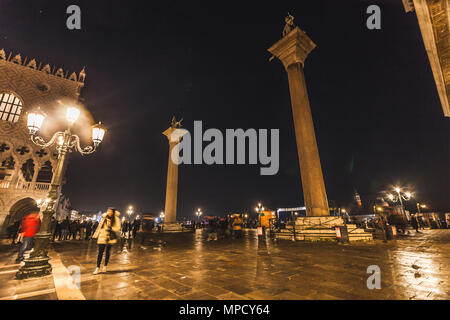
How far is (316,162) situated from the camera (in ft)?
41.0

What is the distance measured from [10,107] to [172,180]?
79.9ft

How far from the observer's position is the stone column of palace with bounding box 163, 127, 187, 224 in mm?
24609

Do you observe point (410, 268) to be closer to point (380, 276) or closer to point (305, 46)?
point (380, 276)

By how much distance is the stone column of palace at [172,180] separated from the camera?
80.7 ft

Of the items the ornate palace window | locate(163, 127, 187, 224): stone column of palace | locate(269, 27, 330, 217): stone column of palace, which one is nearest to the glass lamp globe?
locate(269, 27, 330, 217): stone column of palace

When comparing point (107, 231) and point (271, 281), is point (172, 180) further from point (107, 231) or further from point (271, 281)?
point (271, 281)

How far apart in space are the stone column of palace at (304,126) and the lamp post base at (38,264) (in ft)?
39.2

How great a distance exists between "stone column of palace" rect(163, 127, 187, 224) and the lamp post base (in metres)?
19.4

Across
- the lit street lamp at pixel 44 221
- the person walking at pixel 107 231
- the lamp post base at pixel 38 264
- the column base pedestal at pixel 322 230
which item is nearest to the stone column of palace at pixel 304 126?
the column base pedestal at pixel 322 230

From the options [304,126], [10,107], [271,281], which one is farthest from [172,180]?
[10,107]

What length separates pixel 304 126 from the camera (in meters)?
13.2

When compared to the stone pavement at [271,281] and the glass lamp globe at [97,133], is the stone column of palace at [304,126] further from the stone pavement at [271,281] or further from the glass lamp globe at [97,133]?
the glass lamp globe at [97,133]

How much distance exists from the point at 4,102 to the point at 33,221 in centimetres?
3133

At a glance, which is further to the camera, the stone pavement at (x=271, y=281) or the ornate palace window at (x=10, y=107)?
the ornate palace window at (x=10, y=107)
